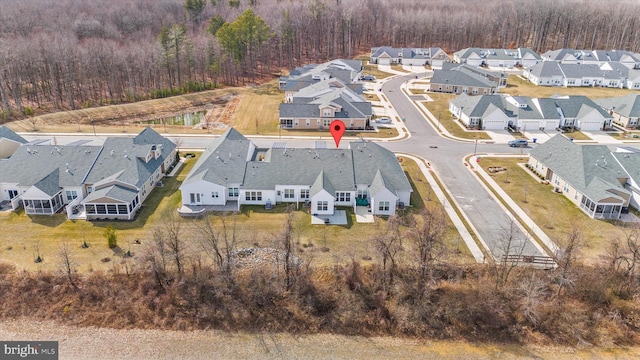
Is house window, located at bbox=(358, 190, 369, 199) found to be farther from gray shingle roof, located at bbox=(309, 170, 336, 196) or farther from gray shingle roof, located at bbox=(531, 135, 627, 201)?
gray shingle roof, located at bbox=(531, 135, 627, 201)

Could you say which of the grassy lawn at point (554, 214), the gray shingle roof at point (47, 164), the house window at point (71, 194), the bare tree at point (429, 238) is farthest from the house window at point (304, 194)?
the house window at point (71, 194)

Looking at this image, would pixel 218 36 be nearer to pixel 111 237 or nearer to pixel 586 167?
pixel 111 237

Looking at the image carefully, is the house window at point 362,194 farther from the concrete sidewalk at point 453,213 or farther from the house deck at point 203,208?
the house deck at point 203,208

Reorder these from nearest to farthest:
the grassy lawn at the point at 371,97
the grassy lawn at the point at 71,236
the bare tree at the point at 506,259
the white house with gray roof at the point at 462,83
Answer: the bare tree at the point at 506,259 < the grassy lawn at the point at 71,236 < the grassy lawn at the point at 371,97 < the white house with gray roof at the point at 462,83

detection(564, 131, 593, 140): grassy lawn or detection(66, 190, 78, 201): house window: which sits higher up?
detection(564, 131, 593, 140): grassy lawn

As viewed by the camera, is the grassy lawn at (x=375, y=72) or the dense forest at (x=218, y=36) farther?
the grassy lawn at (x=375, y=72)

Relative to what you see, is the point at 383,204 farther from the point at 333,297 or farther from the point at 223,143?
the point at 223,143

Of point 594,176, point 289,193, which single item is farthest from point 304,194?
point 594,176

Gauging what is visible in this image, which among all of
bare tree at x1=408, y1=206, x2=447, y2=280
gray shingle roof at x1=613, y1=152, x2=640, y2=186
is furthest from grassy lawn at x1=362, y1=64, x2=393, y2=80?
bare tree at x1=408, y1=206, x2=447, y2=280
